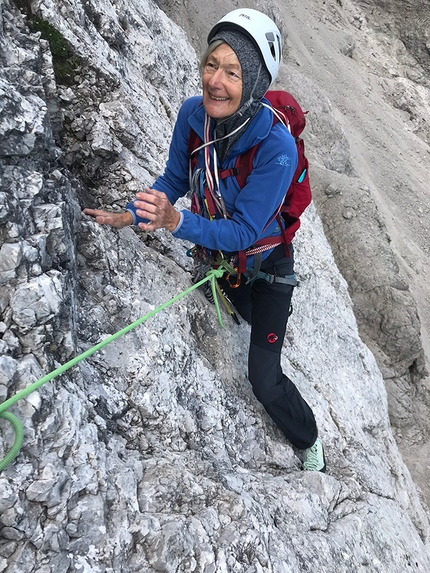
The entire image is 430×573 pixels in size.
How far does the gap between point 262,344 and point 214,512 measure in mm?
1734

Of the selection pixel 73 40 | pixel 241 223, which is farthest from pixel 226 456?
pixel 73 40

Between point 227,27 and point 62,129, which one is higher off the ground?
point 227,27

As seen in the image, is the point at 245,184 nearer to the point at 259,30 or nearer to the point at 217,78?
the point at 217,78

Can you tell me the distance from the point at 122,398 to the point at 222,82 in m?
2.28

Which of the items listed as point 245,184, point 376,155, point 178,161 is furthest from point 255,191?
point 376,155

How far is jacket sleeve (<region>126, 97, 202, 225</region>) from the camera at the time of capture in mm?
3727

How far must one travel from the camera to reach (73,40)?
14.7ft

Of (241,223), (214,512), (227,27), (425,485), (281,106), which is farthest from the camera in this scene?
(425,485)

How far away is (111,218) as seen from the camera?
3.68 m

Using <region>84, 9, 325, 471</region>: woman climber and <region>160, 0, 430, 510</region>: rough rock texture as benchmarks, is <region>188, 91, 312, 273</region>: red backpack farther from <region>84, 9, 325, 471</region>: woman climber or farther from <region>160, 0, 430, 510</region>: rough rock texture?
<region>160, 0, 430, 510</region>: rough rock texture

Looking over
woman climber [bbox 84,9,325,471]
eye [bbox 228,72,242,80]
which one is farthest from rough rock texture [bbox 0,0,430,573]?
eye [bbox 228,72,242,80]

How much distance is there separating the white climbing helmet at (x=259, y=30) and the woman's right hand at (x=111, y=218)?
1475 millimetres

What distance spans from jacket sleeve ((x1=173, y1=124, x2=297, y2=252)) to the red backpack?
13 cm

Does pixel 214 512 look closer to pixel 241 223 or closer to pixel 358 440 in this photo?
pixel 241 223
